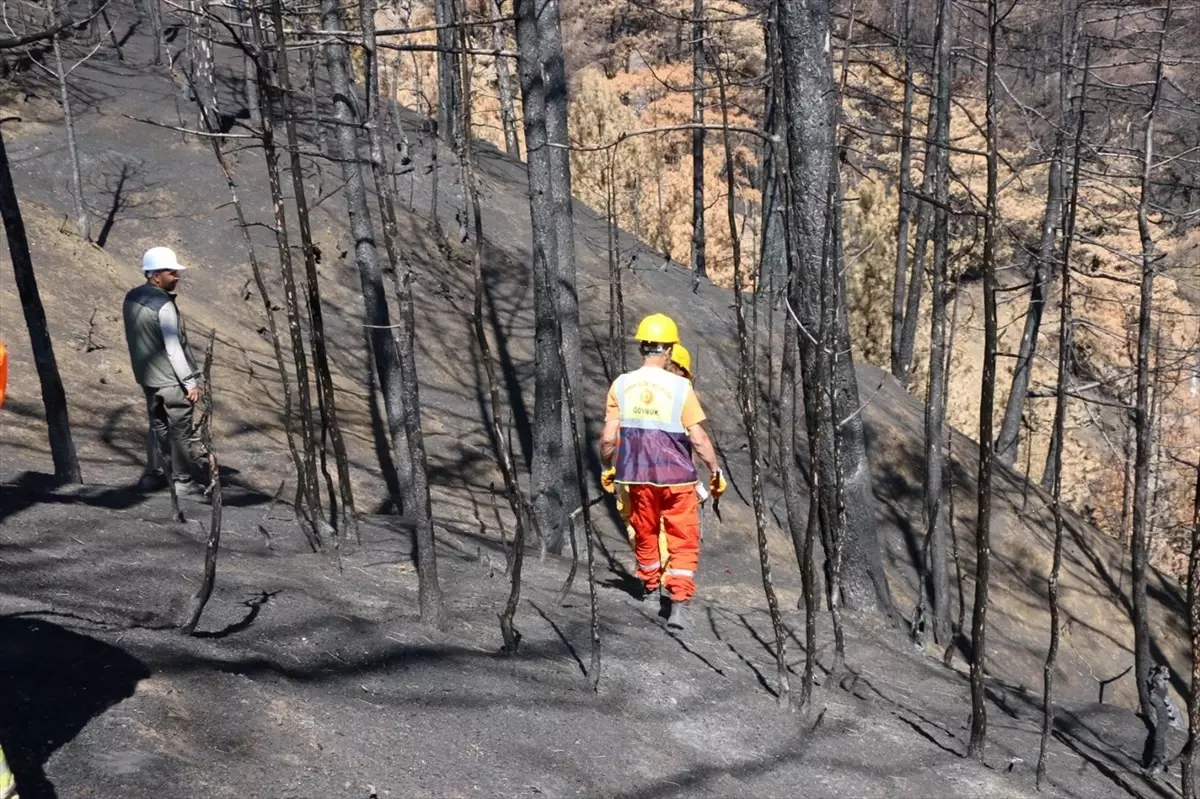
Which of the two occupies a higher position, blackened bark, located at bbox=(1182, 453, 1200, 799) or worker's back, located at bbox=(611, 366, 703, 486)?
worker's back, located at bbox=(611, 366, 703, 486)

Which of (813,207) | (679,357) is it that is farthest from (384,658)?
(813,207)

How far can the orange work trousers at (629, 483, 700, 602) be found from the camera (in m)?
6.67

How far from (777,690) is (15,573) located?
12.7 ft

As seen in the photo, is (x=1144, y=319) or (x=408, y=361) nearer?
(x=408, y=361)

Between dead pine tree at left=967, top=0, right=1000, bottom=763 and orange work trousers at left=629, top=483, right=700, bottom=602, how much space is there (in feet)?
5.51

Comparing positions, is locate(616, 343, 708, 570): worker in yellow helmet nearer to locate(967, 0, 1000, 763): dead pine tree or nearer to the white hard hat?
locate(967, 0, 1000, 763): dead pine tree

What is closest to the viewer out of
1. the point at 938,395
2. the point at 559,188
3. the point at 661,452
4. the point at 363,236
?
the point at 661,452

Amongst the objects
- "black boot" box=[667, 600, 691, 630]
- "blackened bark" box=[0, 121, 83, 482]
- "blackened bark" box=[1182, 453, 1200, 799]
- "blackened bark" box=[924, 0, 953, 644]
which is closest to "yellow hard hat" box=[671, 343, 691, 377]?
"black boot" box=[667, 600, 691, 630]

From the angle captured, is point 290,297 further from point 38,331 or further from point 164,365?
point 38,331

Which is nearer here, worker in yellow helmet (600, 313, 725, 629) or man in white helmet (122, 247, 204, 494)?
worker in yellow helmet (600, 313, 725, 629)

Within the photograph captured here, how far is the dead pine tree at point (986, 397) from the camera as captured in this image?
513 centimetres

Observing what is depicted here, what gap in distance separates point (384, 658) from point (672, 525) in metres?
2.13

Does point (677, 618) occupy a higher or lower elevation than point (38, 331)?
lower

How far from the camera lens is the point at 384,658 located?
5.15m
